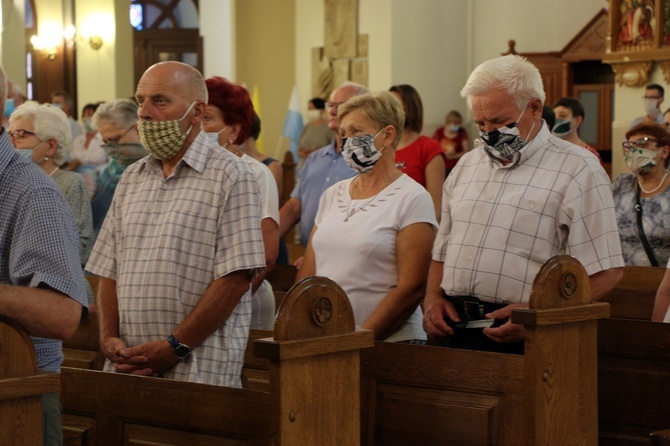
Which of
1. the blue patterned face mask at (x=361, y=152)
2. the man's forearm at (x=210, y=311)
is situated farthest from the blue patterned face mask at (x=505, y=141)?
the man's forearm at (x=210, y=311)

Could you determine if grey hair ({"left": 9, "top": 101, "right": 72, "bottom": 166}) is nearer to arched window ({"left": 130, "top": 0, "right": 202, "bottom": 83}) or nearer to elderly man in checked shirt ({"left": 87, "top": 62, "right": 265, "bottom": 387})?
elderly man in checked shirt ({"left": 87, "top": 62, "right": 265, "bottom": 387})

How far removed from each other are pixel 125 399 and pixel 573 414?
1.33 meters

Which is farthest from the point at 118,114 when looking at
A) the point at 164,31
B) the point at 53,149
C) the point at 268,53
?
the point at 164,31

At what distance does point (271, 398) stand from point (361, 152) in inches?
56.5

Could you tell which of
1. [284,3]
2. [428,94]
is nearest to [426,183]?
[428,94]

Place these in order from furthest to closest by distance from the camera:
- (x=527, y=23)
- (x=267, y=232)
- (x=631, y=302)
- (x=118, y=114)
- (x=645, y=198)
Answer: (x=527, y=23) < (x=645, y=198) < (x=118, y=114) < (x=631, y=302) < (x=267, y=232)

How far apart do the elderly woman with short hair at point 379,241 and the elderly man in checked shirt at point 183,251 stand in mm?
598

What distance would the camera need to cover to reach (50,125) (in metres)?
4.58

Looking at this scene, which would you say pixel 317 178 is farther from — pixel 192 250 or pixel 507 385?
pixel 507 385

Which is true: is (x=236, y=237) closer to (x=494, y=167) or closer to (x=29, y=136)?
(x=494, y=167)

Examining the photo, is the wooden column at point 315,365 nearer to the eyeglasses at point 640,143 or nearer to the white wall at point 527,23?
the eyeglasses at point 640,143

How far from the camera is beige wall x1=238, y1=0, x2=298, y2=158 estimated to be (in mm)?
15438

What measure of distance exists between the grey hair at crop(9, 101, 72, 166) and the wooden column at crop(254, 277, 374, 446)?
2273mm

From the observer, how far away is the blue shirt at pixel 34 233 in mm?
2260
